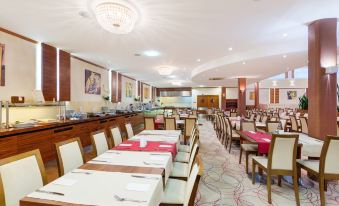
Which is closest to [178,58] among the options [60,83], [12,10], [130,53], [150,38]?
[130,53]

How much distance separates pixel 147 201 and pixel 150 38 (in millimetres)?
4311

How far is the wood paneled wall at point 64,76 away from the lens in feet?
19.9

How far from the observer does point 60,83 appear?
19.9 ft

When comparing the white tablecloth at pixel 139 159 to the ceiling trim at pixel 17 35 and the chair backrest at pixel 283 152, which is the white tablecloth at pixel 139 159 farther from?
the ceiling trim at pixel 17 35

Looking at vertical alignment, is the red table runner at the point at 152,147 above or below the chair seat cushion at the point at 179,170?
above

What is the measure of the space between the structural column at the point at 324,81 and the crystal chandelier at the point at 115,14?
12.0ft

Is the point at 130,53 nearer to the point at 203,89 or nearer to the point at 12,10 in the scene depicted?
the point at 12,10

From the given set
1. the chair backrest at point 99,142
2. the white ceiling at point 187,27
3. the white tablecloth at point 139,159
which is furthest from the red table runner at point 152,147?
the white ceiling at point 187,27

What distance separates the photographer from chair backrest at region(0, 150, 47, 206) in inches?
66.2

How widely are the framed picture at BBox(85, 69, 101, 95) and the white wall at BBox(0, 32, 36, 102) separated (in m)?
2.45

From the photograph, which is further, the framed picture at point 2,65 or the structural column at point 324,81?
the framed picture at point 2,65

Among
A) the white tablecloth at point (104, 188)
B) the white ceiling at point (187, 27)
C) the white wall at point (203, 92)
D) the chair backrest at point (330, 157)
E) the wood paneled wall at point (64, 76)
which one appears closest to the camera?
the white tablecloth at point (104, 188)

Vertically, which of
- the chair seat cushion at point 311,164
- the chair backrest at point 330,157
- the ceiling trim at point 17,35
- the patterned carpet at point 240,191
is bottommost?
the patterned carpet at point 240,191

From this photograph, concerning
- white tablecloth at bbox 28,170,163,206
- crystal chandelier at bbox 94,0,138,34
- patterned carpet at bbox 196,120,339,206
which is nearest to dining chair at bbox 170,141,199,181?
patterned carpet at bbox 196,120,339,206
